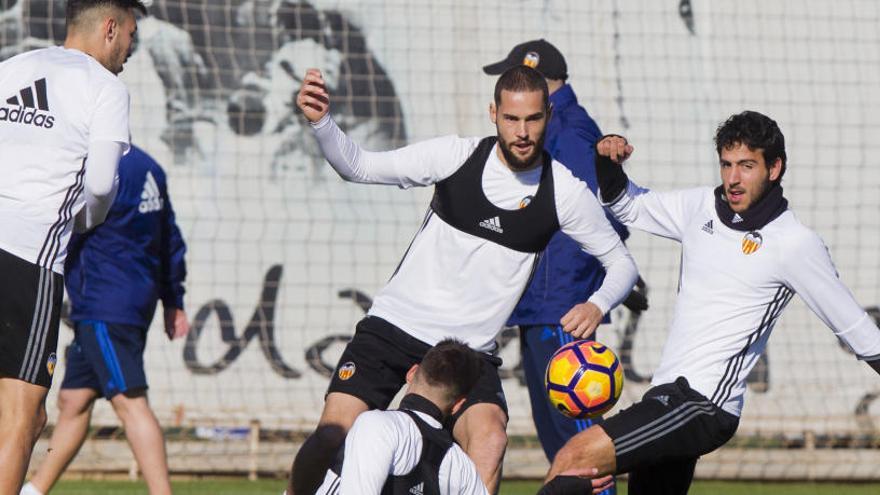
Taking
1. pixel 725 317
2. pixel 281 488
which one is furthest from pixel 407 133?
pixel 725 317

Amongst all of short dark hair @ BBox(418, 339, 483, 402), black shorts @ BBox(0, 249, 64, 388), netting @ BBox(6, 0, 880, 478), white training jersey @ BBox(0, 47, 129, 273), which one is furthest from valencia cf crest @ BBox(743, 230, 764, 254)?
netting @ BBox(6, 0, 880, 478)

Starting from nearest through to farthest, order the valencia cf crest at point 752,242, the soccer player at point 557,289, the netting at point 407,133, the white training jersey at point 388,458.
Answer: the white training jersey at point 388,458 < the valencia cf crest at point 752,242 < the soccer player at point 557,289 < the netting at point 407,133

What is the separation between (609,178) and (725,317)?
905 mm

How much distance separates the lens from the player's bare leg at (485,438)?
19.8 feet

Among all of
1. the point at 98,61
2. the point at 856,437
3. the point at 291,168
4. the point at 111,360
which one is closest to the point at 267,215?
the point at 291,168

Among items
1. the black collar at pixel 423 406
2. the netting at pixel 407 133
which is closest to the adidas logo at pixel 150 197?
the black collar at pixel 423 406

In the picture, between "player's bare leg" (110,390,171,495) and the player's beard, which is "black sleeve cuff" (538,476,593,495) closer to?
the player's beard

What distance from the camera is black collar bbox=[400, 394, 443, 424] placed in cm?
536

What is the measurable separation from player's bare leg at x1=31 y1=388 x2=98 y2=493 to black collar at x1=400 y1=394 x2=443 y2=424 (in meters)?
3.12

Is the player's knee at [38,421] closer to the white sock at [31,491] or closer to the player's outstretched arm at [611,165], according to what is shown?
the white sock at [31,491]

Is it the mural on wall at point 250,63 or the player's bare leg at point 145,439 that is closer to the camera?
the player's bare leg at point 145,439

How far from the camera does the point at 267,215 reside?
1211 cm

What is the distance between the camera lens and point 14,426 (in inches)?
216

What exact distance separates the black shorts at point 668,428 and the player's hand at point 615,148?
106 cm
